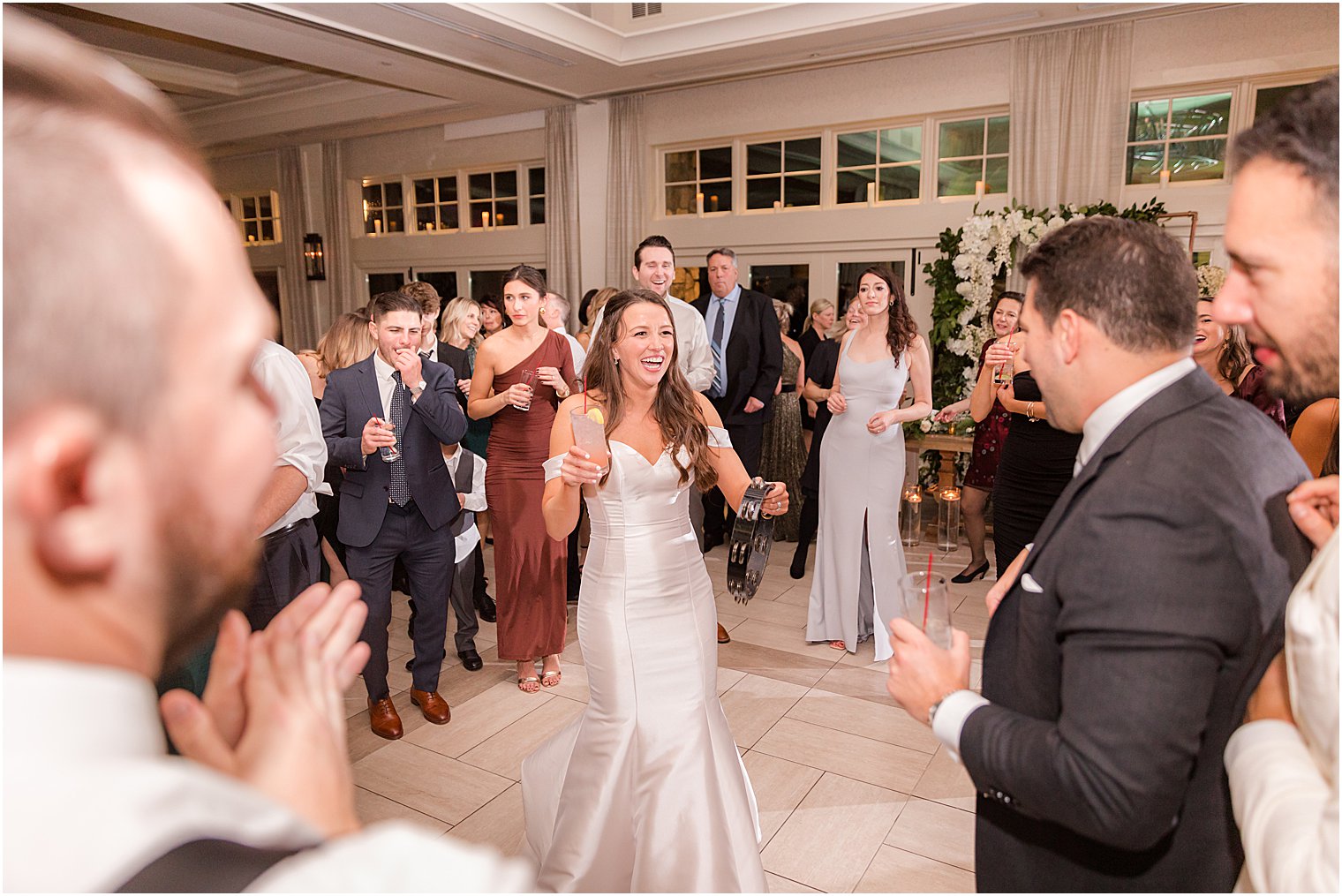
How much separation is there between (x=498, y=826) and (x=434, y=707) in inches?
34.0

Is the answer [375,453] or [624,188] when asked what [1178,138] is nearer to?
[624,188]

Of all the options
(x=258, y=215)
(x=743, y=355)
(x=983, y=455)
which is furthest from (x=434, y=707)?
(x=258, y=215)

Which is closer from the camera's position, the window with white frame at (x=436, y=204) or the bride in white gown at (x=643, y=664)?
the bride in white gown at (x=643, y=664)

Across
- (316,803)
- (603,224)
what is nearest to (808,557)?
(603,224)

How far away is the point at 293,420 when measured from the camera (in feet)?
8.28

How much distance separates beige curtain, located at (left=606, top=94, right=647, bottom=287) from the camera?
8047mm

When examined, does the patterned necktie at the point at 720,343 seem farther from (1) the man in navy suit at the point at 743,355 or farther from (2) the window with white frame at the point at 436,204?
(2) the window with white frame at the point at 436,204

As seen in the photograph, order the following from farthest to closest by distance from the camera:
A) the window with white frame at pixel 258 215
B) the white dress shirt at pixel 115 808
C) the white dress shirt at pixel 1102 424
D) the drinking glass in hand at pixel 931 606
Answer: the window with white frame at pixel 258 215 < the drinking glass in hand at pixel 931 606 < the white dress shirt at pixel 1102 424 < the white dress shirt at pixel 115 808

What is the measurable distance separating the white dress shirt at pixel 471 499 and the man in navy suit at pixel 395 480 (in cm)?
51

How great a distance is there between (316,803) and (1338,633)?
1.01m

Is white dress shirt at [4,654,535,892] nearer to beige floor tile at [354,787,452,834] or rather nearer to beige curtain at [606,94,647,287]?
beige floor tile at [354,787,452,834]

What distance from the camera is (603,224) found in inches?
333

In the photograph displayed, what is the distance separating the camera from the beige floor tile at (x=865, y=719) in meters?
3.23

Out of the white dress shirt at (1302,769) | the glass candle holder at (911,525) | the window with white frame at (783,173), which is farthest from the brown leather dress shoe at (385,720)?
the window with white frame at (783,173)
